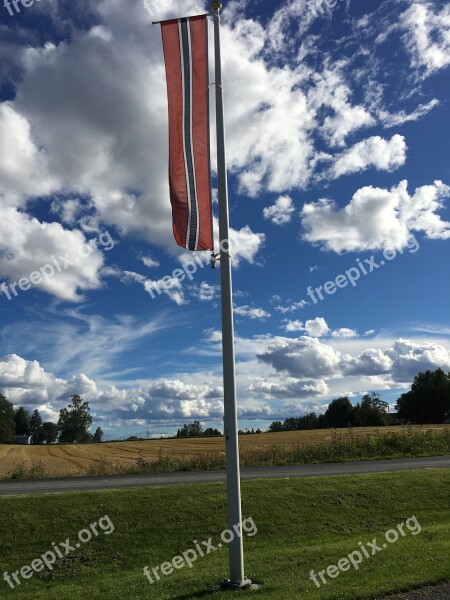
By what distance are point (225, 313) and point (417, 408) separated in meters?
118

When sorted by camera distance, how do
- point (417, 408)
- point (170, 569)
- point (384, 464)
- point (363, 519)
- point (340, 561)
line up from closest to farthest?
point (340, 561) < point (170, 569) < point (363, 519) < point (384, 464) < point (417, 408)

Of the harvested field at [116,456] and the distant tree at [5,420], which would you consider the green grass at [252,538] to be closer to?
the harvested field at [116,456]

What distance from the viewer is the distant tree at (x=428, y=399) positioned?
377ft

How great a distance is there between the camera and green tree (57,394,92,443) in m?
133

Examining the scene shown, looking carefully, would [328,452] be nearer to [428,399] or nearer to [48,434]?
[428,399]

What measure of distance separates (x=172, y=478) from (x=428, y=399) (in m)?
105

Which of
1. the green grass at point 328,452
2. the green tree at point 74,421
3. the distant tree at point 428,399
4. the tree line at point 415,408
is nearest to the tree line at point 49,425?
the green tree at point 74,421

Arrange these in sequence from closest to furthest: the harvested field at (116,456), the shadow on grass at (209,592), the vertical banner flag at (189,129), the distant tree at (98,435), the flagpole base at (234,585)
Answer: the shadow on grass at (209,592), the flagpole base at (234,585), the vertical banner flag at (189,129), the harvested field at (116,456), the distant tree at (98,435)

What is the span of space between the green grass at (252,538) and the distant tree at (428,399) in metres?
105

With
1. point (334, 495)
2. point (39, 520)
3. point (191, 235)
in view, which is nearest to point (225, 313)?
point (191, 235)

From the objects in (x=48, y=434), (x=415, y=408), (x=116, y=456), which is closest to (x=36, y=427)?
(x=48, y=434)

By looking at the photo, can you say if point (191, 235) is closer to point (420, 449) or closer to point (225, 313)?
point (225, 313)

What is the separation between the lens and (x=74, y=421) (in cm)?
13325

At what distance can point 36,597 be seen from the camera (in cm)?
921
